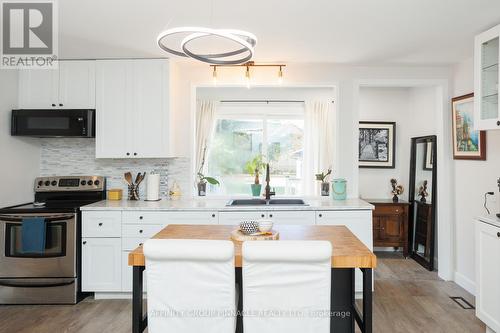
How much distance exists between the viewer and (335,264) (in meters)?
1.75

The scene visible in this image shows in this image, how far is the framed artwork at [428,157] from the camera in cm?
430

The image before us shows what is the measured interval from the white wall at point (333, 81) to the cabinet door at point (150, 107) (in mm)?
324

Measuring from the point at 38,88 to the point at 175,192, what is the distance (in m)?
1.84

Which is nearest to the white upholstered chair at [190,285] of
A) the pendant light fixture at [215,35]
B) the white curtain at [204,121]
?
the pendant light fixture at [215,35]

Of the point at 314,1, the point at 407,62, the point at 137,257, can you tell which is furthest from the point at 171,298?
the point at 407,62

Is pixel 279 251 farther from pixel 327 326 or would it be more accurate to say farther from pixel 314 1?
pixel 314 1

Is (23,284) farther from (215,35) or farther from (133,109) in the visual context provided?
(215,35)

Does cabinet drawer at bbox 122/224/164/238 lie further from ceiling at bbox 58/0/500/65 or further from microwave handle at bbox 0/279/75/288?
ceiling at bbox 58/0/500/65

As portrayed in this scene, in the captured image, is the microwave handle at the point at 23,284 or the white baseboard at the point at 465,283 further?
the white baseboard at the point at 465,283

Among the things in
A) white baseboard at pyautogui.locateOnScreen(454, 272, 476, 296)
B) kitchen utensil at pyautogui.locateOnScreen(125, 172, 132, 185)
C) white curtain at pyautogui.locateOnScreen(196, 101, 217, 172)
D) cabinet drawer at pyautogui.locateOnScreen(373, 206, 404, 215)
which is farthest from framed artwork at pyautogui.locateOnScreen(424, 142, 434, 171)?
kitchen utensil at pyautogui.locateOnScreen(125, 172, 132, 185)

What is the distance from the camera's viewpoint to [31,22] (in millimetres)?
2631

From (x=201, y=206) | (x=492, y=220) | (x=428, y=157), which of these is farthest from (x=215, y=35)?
(x=428, y=157)

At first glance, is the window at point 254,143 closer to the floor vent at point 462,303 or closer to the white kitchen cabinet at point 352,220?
the white kitchen cabinet at point 352,220

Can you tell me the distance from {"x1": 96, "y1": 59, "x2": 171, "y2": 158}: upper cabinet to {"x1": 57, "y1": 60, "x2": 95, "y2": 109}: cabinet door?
0.09 m
